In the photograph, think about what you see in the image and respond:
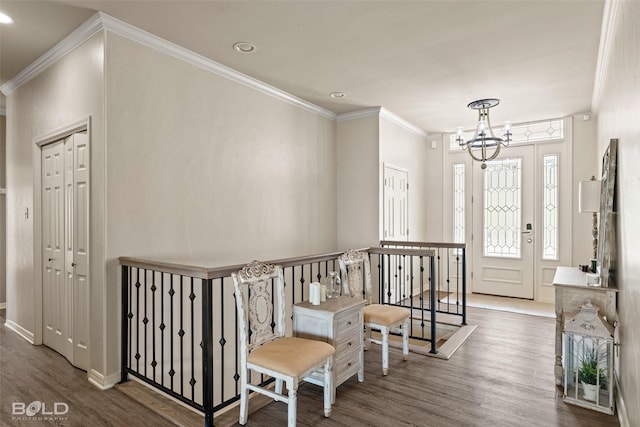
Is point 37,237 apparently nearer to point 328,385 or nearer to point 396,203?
point 328,385

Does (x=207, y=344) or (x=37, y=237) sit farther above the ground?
(x=37, y=237)

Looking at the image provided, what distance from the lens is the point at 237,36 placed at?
3211mm

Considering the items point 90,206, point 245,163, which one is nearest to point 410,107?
point 245,163

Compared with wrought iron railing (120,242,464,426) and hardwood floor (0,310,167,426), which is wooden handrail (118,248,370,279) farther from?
hardwood floor (0,310,167,426)

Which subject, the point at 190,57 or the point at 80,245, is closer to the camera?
the point at 80,245

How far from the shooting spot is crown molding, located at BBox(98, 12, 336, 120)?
9.82ft

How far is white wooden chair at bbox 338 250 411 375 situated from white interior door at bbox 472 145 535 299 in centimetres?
352

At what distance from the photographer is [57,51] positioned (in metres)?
3.44

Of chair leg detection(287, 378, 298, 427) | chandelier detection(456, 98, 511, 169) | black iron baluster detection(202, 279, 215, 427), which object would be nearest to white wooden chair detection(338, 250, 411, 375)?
chair leg detection(287, 378, 298, 427)

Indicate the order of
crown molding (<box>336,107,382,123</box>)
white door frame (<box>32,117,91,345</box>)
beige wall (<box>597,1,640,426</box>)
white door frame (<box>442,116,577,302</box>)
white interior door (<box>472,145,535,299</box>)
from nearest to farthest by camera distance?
beige wall (<box>597,1,640,426</box>), white door frame (<box>32,117,91,345</box>), crown molding (<box>336,107,382,123</box>), white door frame (<box>442,116,577,302</box>), white interior door (<box>472,145,535,299</box>)

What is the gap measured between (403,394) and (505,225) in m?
4.44

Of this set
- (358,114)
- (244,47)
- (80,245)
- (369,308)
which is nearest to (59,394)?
(80,245)

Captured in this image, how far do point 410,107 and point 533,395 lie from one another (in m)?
3.84

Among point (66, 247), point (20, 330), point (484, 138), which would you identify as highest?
point (484, 138)
